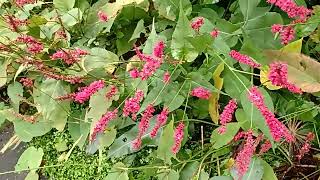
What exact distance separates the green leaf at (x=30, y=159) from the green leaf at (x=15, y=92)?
162mm

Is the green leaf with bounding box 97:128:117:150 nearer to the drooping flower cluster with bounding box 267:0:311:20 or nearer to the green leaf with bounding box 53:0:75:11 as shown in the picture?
the green leaf with bounding box 53:0:75:11

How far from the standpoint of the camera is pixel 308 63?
1.50 meters

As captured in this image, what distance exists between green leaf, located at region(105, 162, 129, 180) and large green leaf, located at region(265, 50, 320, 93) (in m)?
0.53

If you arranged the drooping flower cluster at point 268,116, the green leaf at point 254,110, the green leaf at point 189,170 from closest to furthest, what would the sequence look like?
the drooping flower cluster at point 268,116
the green leaf at point 254,110
the green leaf at point 189,170

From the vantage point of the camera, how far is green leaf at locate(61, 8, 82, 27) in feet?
6.00

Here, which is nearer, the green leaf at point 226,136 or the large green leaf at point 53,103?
the green leaf at point 226,136

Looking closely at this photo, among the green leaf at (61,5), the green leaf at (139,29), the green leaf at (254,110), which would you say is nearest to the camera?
the green leaf at (254,110)

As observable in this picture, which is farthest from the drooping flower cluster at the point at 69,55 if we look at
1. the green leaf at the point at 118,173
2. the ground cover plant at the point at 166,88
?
the green leaf at the point at 118,173

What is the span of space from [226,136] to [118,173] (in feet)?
1.22

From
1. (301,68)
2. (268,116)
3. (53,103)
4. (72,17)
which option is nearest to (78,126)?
(53,103)

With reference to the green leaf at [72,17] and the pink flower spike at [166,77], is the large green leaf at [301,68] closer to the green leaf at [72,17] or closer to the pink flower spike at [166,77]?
the pink flower spike at [166,77]

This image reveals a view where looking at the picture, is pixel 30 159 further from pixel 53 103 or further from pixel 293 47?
pixel 293 47

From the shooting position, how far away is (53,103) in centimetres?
187

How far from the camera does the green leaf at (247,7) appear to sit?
161cm
